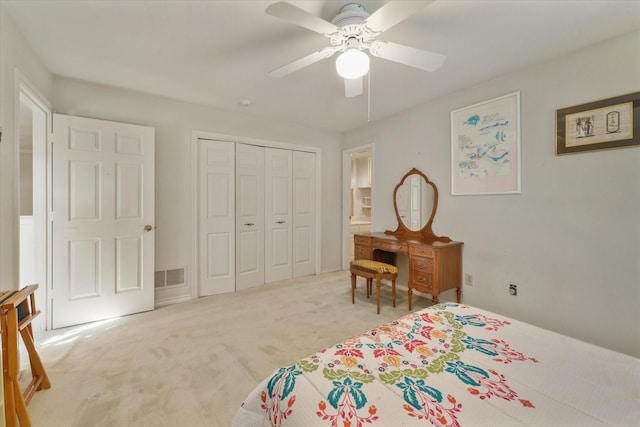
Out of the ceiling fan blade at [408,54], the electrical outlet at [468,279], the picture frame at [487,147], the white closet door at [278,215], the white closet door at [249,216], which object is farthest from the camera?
the white closet door at [278,215]

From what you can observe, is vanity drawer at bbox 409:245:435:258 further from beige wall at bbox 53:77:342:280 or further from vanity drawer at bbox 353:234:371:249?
beige wall at bbox 53:77:342:280

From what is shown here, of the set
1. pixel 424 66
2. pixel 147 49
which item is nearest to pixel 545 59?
pixel 424 66

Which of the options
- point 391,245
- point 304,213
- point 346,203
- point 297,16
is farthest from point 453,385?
point 346,203

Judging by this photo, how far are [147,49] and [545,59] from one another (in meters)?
3.39

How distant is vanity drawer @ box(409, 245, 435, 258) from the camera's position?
2.79m

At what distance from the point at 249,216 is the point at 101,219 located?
163 cm

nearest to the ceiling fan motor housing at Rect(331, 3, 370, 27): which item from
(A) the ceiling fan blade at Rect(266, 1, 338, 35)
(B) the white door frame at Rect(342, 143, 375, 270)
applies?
(A) the ceiling fan blade at Rect(266, 1, 338, 35)

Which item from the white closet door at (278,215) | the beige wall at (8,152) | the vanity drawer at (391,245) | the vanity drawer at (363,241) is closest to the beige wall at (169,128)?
the white closet door at (278,215)

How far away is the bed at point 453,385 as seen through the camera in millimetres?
782

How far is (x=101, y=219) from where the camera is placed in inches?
106

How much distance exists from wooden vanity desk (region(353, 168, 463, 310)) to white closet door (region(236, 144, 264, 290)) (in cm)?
144

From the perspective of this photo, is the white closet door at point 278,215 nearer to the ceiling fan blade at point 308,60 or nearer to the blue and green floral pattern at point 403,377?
the ceiling fan blade at point 308,60

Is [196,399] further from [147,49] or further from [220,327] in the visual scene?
[147,49]

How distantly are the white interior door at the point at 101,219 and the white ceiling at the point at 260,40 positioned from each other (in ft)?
2.07
